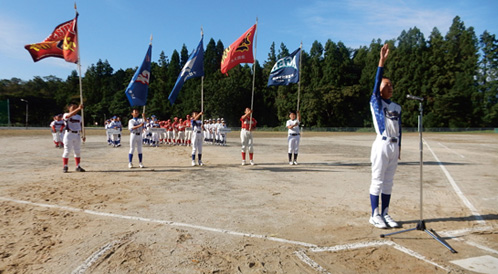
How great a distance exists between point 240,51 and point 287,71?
7.76 ft

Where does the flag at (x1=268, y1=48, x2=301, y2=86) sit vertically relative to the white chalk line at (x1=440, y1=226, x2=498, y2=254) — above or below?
above

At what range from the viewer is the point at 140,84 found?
13242mm

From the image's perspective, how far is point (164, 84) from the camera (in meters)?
92.2

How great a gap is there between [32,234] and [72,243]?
88 centimetres

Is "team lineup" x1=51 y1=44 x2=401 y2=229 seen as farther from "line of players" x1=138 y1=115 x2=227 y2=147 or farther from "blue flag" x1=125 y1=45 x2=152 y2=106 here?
"blue flag" x1=125 y1=45 x2=152 y2=106

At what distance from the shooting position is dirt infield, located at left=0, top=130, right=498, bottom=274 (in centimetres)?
369

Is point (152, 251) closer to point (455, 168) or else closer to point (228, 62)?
point (228, 62)

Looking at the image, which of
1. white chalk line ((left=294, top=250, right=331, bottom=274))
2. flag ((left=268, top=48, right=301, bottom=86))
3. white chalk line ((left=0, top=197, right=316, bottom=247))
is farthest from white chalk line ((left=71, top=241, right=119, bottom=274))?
flag ((left=268, top=48, right=301, bottom=86))

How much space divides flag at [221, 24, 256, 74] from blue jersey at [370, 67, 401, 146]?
329 inches

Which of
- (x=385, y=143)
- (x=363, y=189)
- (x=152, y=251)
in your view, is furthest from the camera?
(x=363, y=189)

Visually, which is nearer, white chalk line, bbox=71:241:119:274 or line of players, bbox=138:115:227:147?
white chalk line, bbox=71:241:119:274

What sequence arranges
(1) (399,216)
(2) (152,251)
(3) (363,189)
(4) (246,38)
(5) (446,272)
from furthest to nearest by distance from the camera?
(4) (246,38)
(3) (363,189)
(1) (399,216)
(2) (152,251)
(5) (446,272)

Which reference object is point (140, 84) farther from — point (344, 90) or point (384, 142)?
point (344, 90)

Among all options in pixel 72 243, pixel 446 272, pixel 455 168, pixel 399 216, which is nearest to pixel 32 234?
pixel 72 243
